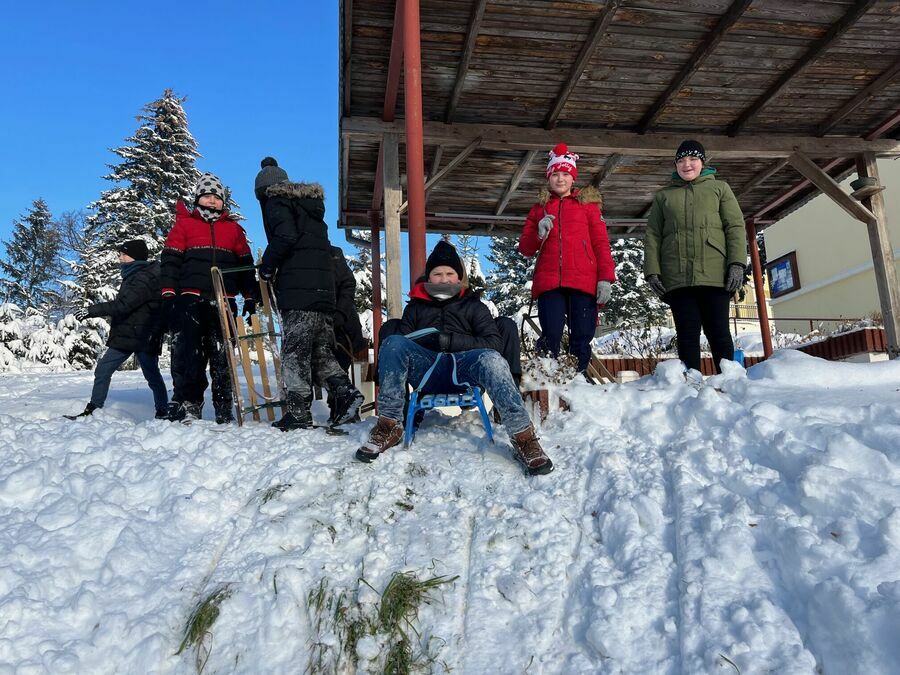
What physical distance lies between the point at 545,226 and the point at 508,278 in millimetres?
23765

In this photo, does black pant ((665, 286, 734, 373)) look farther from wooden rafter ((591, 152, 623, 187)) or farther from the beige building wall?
the beige building wall

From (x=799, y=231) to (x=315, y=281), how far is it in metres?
19.3

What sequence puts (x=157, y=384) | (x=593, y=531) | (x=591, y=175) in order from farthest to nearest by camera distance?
1. (x=591, y=175)
2. (x=157, y=384)
3. (x=593, y=531)

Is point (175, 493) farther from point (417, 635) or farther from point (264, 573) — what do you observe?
point (417, 635)

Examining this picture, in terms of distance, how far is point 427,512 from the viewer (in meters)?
2.82

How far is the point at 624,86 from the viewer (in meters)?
6.64

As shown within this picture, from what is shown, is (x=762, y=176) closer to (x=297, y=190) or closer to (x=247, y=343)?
(x=297, y=190)

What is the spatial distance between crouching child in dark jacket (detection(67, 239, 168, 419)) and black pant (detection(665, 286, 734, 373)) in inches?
160

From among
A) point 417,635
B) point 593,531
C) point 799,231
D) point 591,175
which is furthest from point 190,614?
point 799,231

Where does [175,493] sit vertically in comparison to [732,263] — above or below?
below

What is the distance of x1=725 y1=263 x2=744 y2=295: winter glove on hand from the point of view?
401cm

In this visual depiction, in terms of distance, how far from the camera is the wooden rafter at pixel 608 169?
8109 mm

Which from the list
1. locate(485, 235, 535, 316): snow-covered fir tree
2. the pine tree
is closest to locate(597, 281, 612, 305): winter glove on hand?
locate(485, 235, 535, 316): snow-covered fir tree

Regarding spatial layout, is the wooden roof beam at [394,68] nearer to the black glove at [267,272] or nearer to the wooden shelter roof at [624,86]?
the wooden shelter roof at [624,86]
